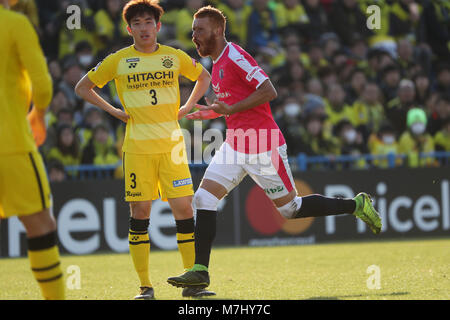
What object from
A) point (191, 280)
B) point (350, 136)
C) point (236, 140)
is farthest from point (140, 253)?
point (350, 136)

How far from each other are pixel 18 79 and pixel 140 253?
2321mm

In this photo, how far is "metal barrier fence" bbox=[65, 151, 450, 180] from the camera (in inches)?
492

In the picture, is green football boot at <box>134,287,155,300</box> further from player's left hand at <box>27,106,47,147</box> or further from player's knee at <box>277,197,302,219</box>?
player's left hand at <box>27,106,47,147</box>

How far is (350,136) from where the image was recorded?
1388 cm

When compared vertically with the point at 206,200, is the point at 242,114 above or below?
above

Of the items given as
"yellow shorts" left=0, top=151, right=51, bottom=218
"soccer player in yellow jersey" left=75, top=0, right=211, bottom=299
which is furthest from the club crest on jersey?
"yellow shorts" left=0, top=151, right=51, bottom=218

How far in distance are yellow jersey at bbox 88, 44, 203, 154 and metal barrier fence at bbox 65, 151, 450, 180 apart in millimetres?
5546

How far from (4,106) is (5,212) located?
0.66 meters

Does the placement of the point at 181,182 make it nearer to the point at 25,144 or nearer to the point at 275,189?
the point at 275,189

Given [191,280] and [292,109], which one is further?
[292,109]

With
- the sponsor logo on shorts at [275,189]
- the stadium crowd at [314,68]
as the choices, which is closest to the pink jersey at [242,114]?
the sponsor logo on shorts at [275,189]

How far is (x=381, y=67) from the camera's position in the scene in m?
16.0
